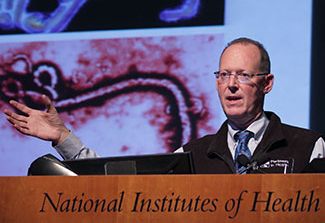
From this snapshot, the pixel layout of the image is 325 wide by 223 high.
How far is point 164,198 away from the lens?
1296 mm

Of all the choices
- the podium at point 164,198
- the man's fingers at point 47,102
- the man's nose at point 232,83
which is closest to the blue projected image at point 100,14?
the man's nose at point 232,83

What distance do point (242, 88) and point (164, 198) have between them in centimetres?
108

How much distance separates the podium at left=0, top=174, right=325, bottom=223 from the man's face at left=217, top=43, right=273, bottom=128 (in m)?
1.02

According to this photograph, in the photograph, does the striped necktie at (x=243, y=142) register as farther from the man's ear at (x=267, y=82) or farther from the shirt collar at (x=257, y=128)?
the man's ear at (x=267, y=82)

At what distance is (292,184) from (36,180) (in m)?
0.63

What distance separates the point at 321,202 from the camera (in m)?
1.23

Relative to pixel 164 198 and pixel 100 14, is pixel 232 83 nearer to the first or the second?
pixel 164 198

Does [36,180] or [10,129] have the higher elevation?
[36,180]

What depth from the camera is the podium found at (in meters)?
1.24

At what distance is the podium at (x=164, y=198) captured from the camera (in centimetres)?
124

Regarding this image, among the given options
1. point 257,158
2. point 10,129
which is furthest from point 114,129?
point 257,158

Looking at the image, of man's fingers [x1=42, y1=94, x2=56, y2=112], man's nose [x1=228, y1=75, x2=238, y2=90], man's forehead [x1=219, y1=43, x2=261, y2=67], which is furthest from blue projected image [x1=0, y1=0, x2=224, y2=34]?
man's fingers [x1=42, y1=94, x2=56, y2=112]

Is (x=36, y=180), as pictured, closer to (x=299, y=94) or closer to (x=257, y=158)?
(x=257, y=158)

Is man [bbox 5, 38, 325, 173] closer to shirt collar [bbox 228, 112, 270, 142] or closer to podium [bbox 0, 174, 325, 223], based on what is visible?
shirt collar [bbox 228, 112, 270, 142]
